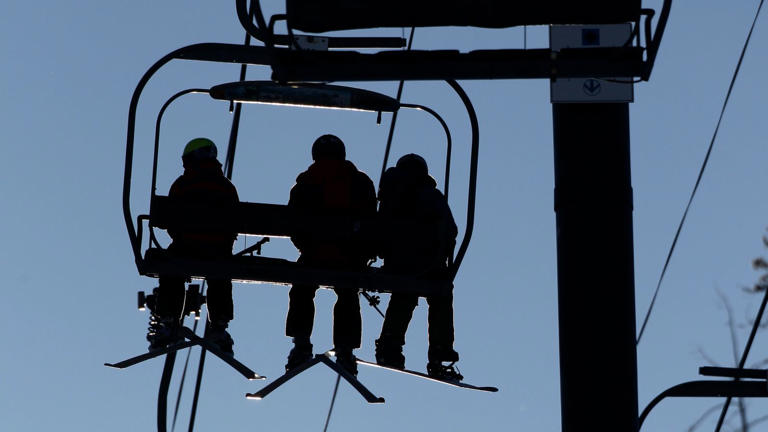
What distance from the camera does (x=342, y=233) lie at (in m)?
9.91

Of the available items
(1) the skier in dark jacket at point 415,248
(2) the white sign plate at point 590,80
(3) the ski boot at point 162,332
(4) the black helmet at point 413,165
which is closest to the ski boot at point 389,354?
(1) the skier in dark jacket at point 415,248

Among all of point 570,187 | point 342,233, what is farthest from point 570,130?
point 342,233

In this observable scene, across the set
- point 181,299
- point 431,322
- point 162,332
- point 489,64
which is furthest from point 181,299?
point 489,64

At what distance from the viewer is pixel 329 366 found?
33.0 ft

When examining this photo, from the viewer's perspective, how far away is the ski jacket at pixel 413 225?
32.8ft

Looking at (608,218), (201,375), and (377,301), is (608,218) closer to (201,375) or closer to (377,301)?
(377,301)

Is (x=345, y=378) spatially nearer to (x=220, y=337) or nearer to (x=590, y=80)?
(x=220, y=337)

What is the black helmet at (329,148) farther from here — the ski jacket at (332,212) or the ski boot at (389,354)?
the ski boot at (389,354)

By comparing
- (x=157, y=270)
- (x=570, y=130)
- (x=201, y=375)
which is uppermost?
(x=570, y=130)

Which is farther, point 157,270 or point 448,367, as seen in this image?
point 448,367

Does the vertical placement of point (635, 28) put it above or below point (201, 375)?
above

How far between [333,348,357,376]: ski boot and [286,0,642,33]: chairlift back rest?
342cm

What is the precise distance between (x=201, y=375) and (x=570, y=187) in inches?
203

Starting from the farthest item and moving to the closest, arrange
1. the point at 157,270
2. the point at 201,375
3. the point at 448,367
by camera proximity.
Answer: the point at 201,375
the point at 448,367
the point at 157,270
